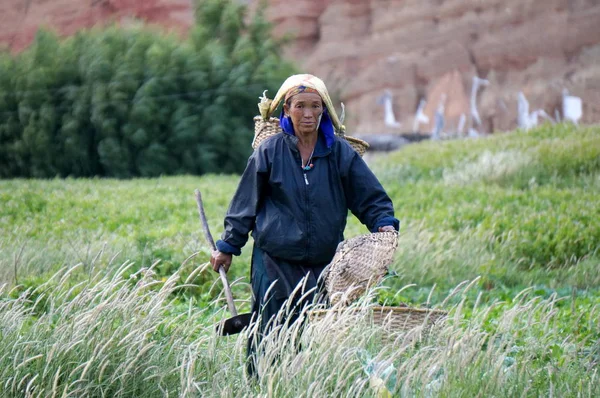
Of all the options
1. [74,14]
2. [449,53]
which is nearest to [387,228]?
[449,53]

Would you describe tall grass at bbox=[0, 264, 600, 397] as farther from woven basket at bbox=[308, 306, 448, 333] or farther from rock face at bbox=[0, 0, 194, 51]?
rock face at bbox=[0, 0, 194, 51]

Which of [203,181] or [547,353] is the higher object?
[547,353]

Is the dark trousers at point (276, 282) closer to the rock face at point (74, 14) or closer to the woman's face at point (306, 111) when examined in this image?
the woman's face at point (306, 111)

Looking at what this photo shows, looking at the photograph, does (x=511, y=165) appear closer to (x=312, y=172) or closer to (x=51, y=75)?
(x=312, y=172)

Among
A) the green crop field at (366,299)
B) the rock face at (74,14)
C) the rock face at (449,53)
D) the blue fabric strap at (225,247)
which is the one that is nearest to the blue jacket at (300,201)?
the blue fabric strap at (225,247)

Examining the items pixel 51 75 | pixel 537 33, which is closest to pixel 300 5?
pixel 537 33

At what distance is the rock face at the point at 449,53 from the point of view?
28000 mm

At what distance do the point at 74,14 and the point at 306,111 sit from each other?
30454 millimetres

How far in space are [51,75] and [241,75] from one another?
4.57 m

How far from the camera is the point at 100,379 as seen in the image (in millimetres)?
3527

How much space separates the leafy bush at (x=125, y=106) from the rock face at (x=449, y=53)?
5.90m

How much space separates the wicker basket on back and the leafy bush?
16.8m

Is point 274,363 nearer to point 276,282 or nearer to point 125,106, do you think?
point 276,282

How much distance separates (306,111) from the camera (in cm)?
412
